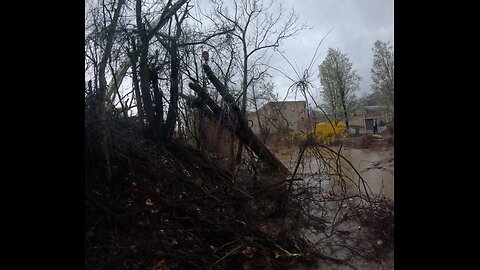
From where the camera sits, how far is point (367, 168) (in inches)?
77.7

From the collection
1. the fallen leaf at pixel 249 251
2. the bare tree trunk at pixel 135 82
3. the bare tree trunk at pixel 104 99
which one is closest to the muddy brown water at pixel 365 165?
the fallen leaf at pixel 249 251

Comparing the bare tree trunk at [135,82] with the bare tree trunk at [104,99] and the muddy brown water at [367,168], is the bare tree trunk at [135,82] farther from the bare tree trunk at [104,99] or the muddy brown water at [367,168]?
the muddy brown water at [367,168]

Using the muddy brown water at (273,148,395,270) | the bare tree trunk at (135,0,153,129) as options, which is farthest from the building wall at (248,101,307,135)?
the bare tree trunk at (135,0,153,129)

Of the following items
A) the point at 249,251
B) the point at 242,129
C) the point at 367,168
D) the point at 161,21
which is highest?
the point at 161,21

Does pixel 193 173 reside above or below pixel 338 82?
below

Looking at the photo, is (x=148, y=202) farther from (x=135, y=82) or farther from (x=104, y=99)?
(x=135, y=82)

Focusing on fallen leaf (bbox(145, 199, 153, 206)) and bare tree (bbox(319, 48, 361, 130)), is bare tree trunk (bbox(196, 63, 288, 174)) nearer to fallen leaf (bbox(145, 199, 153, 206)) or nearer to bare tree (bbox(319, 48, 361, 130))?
bare tree (bbox(319, 48, 361, 130))

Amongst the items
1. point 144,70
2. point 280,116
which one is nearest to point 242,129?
point 280,116

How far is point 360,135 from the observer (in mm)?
1912

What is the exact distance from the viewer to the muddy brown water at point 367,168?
1.52 m

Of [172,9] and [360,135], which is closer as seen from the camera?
[360,135]
